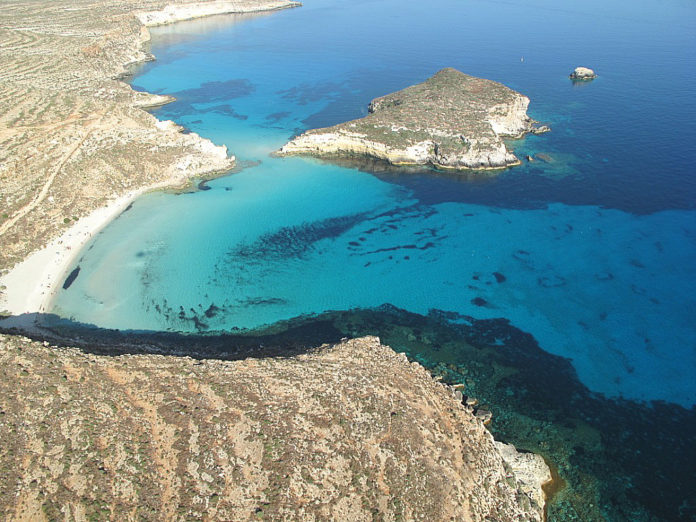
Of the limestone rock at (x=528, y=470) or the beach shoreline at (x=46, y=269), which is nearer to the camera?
the limestone rock at (x=528, y=470)

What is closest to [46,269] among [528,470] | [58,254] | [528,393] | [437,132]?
[58,254]

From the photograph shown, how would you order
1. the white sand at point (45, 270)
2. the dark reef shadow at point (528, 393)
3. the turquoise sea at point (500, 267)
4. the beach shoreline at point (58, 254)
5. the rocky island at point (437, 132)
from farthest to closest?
the rocky island at point (437, 132) → the white sand at point (45, 270) → the beach shoreline at point (58, 254) → the turquoise sea at point (500, 267) → the dark reef shadow at point (528, 393)

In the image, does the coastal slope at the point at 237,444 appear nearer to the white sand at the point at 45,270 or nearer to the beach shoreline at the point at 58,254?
the beach shoreline at the point at 58,254

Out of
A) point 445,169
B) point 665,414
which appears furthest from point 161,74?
point 665,414

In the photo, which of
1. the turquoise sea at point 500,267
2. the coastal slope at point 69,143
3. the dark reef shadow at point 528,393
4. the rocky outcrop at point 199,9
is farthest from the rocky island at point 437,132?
the rocky outcrop at point 199,9

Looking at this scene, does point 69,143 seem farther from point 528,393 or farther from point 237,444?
point 528,393

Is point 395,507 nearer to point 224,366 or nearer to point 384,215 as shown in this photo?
point 224,366
